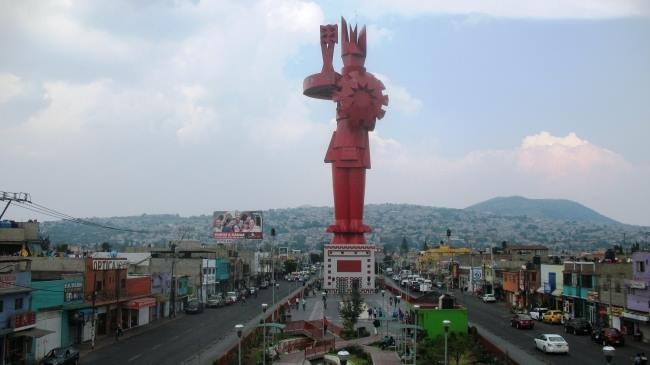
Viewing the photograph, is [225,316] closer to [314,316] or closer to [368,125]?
[314,316]

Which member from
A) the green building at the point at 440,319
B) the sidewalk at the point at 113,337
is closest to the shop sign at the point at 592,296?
the green building at the point at 440,319

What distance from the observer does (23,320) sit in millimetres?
32156

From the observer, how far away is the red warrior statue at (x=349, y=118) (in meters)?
54.1

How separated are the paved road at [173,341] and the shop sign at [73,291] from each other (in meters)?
3.83

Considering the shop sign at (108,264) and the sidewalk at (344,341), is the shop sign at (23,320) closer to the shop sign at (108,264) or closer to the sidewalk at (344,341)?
the shop sign at (108,264)

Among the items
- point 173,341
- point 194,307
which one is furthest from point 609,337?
point 194,307

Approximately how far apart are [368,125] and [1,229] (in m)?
33.9

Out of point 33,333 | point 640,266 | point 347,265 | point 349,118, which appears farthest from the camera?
point 349,118

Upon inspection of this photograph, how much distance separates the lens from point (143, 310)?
5031 cm

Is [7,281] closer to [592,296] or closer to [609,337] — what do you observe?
[609,337]

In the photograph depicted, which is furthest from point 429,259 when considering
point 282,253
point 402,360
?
point 402,360

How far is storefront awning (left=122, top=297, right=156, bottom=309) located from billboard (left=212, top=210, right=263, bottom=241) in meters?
29.0

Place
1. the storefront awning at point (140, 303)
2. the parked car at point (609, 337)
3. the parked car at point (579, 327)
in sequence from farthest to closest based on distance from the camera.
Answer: the storefront awning at point (140, 303) < the parked car at point (579, 327) < the parked car at point (609, 337)

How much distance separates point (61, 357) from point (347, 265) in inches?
968
